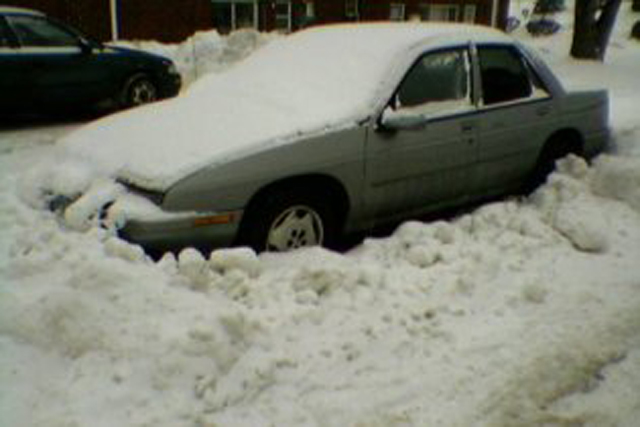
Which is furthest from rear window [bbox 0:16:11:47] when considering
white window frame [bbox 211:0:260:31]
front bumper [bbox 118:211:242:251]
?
white window frame [bbox 211:0:260:31]

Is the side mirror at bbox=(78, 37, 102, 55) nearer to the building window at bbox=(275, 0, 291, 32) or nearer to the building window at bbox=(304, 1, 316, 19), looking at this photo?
the building window at bbox=(275, 0, 291, 32)

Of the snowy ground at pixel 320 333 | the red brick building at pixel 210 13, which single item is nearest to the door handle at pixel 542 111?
the snowy ground at pixel 320 333

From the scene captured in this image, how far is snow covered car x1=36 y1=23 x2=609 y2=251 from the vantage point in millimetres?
4012

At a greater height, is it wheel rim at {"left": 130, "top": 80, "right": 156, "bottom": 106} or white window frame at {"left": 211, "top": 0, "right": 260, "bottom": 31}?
white window frame at {"left": 211, "top": 0, "right": 260, "bottom": 31}

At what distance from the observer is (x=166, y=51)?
15898 mm

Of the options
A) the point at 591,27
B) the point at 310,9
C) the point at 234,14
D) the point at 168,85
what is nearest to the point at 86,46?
the point at 168,85

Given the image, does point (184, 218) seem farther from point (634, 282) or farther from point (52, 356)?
point (634, 282)

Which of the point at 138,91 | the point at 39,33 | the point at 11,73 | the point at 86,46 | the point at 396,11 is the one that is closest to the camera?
the point at 11,73

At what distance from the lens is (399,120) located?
4520 millimetres

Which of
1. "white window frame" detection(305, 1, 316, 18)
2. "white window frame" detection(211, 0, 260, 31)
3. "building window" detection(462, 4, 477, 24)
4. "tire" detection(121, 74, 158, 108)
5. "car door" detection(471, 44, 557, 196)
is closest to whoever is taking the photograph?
"car door" detection(471, 44, 557, 196)

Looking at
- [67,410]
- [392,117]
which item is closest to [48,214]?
[67,410]

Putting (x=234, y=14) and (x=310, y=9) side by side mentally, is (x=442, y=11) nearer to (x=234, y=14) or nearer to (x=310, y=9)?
(x=310, y=9)

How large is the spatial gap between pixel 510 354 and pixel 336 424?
3.52ft

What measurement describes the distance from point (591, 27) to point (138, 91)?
1121 cm
